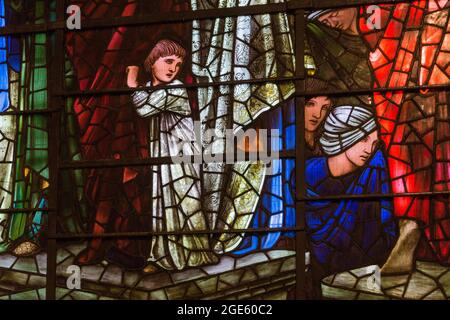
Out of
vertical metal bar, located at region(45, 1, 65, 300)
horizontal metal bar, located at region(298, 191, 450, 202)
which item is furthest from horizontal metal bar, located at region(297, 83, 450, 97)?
vertical metal bar, located at region(45, 1, 65, 300)

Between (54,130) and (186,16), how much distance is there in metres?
1.27

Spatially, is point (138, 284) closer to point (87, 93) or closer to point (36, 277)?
point (36, 277)

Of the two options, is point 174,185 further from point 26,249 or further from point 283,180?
point 26,249

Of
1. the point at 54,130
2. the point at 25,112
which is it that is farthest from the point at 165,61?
the point at 25,112

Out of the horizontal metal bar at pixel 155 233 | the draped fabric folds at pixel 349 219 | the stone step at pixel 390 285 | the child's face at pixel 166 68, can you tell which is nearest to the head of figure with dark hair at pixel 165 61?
the child's face at pixel 166 68

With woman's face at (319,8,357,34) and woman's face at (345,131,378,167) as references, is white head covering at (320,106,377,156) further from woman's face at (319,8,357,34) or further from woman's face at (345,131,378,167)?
woman's face at (319,8,357,34)

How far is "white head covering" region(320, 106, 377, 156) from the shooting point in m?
7.68

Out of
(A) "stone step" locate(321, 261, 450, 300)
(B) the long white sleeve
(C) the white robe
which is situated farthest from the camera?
(B) the long white sleeve

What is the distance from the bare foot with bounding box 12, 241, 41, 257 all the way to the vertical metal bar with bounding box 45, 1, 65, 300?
0.36 feet

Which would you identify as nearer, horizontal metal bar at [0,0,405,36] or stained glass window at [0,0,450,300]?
stained glass window at [0,0,450,300]

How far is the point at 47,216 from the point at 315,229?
1931 mm

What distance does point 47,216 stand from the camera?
7.92 m

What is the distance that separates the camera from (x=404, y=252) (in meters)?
7.46

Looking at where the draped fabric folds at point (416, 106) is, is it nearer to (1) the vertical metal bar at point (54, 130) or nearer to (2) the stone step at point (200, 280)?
(2) the stone step at point (200, 280)
